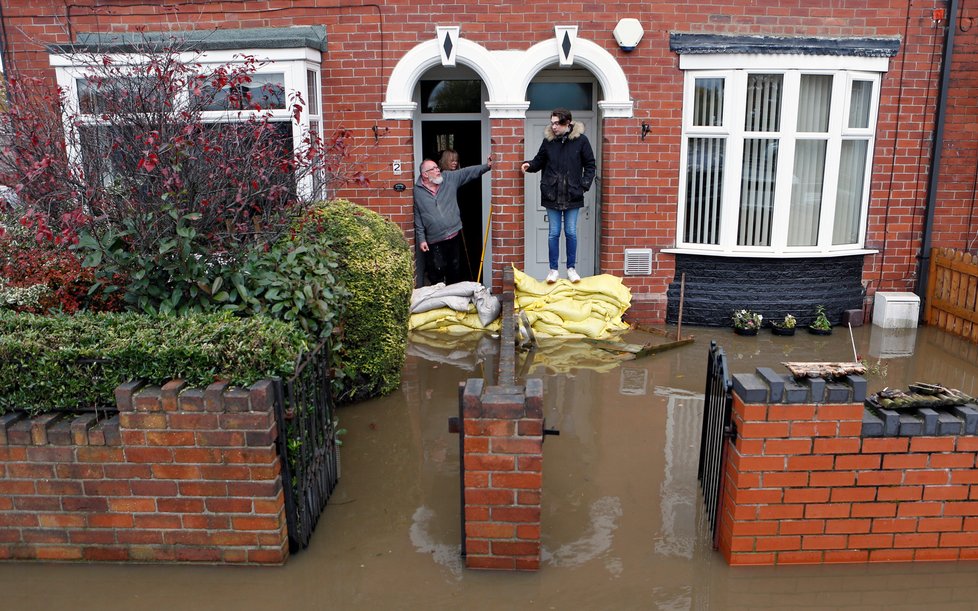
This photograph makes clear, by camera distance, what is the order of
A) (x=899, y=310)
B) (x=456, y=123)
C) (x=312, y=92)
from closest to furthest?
(x=312, y=92)
(x=899, y=310)
(x=456, y=123)

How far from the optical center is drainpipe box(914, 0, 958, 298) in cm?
808

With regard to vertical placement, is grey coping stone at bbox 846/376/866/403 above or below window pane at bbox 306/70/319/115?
below

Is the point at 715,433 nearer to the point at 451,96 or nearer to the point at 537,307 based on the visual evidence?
the point at 537,307

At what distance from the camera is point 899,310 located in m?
8.45

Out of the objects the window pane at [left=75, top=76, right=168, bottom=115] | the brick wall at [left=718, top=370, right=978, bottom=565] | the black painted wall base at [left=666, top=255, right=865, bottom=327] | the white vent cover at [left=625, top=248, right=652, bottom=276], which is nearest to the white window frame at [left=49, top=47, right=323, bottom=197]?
the window pane at [left=75, top=76, right=168, bottom=115]

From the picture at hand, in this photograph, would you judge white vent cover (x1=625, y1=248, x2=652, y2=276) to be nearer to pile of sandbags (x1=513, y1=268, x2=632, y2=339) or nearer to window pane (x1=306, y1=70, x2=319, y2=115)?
pile of sandbags (x1=513, y1=268, x2=632, y2=339)

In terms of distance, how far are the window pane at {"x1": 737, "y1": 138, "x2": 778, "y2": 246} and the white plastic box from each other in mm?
1447

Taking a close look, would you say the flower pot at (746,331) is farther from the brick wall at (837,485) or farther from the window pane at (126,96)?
the window pane at (126,96)

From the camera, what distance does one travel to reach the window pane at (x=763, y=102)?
8.09m

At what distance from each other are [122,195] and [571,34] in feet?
17.3

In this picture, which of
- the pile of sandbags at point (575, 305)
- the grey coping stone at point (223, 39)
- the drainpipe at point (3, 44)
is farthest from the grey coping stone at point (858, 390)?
the drainpipe at point (3, 44)

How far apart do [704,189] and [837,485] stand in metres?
5.45

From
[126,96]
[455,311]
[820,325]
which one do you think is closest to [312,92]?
[455,311]

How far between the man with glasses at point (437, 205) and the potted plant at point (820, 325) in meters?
3.97
